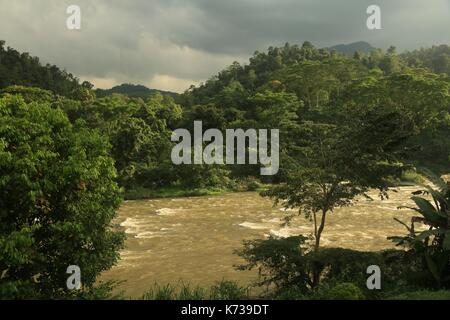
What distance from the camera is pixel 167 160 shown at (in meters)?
36.2

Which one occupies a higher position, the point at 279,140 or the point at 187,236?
the point at 279,140

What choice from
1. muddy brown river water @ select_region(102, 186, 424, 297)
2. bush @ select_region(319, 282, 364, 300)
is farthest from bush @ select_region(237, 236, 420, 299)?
muddy brown river water @ select_region(102, 186, 424, 297)

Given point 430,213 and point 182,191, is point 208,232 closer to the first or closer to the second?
point 182,191

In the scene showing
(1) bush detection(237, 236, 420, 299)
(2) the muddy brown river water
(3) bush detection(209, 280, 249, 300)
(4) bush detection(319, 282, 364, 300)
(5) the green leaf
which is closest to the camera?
(4) bush detection(319, 282, 364, 300)

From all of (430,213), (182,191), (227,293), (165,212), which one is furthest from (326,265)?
(182,191)

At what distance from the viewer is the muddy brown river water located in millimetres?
15125

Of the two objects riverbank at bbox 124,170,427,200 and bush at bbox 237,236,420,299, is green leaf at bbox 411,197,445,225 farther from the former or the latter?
riverbank at bbox 124,170,427,200

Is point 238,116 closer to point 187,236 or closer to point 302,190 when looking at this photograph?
point 187,236

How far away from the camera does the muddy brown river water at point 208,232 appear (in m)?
15.1

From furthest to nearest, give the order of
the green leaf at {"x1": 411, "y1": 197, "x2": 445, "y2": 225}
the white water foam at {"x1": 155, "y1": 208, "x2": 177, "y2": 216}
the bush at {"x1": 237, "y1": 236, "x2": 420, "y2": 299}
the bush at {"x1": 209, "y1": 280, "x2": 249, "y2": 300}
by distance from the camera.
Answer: the white water foam at {"x1": 155, "y1": 208, "x2": 177, "y2": 216} < the bush at {"x1": 209, "y1": 280, "x2": 249, "y2": 300} < the bush at {"x1": 237, "y1": 236, "x2": 420, "y2": 299} < the green leaf at {"x1": 411, "y1": 197, "x2": 445, "y2": 225}

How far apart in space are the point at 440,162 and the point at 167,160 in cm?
2753

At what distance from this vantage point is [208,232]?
21.5m
